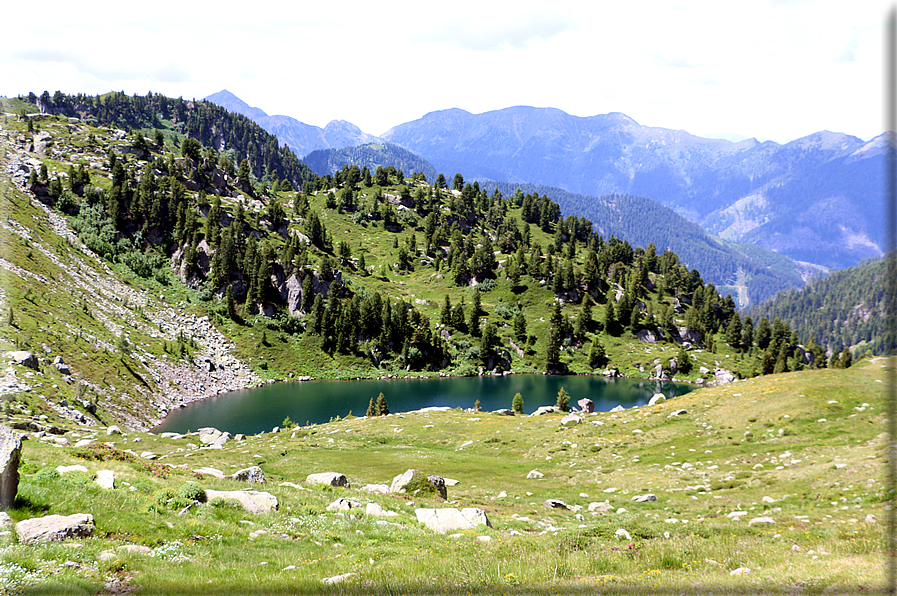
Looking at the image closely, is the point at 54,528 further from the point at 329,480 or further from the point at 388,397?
the point at 388,397

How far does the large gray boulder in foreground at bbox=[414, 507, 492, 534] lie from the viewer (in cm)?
1748

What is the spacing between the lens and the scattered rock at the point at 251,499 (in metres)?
16.3

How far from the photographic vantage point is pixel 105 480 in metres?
15.1

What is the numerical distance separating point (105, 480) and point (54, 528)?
5833mm

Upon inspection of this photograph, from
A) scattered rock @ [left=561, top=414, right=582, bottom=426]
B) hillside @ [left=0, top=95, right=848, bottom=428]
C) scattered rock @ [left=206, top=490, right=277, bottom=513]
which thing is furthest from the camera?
hillside @ [left=0, top=95, right=848, bottom=428]

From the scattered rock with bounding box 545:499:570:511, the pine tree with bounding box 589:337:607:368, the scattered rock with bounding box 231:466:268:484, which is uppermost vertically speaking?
the scattered rock with bounding box 231:466:268:484

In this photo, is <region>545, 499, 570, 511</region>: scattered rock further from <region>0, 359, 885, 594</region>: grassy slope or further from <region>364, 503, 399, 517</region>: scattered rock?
<region>364, 503, 399, 517</region>: scattered rock

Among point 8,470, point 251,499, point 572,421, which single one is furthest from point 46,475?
point 572,421

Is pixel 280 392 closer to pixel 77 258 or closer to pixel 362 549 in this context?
pixel 77 258

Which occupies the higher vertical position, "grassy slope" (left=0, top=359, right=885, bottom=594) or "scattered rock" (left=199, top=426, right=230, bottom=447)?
"grassy slope" (left=0, top=359, right=885, bottom=594)

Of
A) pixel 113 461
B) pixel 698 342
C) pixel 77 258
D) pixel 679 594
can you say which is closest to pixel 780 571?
pixel 679 594

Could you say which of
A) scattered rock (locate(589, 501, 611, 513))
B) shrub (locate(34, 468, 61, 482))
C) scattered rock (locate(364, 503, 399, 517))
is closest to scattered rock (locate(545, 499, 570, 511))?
scattered rock (locate(589, 501, 611, 513))

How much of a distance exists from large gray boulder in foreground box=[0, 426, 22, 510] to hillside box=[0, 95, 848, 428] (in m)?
54.7

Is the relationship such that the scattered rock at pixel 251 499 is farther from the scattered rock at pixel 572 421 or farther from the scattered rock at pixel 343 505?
the scattered rock at pixel 572 421
